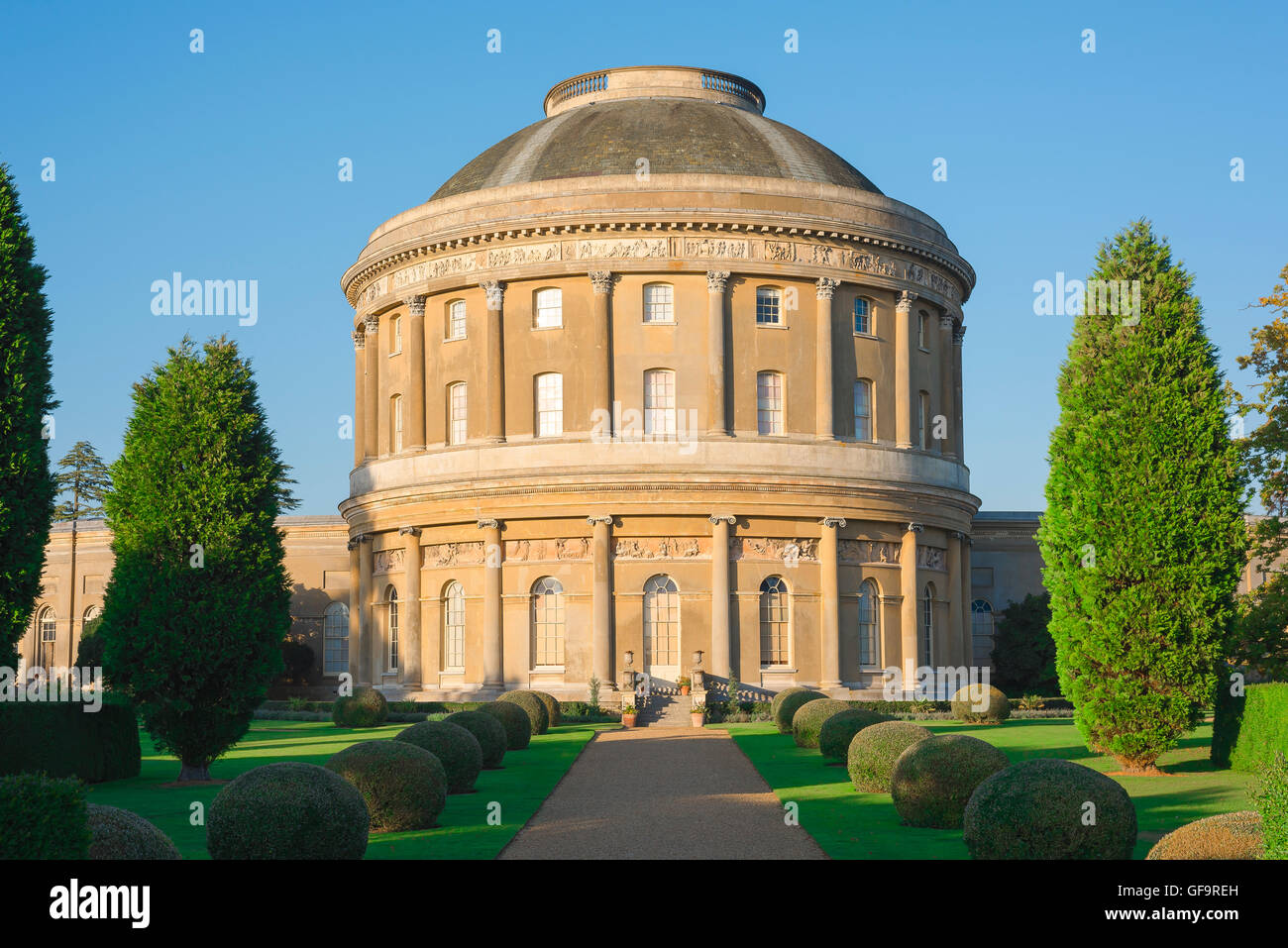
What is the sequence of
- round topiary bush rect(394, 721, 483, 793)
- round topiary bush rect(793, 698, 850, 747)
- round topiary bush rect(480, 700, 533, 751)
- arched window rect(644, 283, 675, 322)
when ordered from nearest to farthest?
round topiary bush rect(394, 721, 483, 793) < round topiary bush rect(793, 698, 850, 747) < round topiary bush rect(480, 700, 533, 751) < arched window rect(644, 283, 675, 322)

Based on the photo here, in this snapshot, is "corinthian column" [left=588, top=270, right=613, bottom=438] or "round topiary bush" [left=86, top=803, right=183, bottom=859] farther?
"corinthian column" [left=588, top=270, right=613, bottom=438]

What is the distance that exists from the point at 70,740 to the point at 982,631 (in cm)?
3770

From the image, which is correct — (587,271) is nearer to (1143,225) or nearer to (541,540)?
(541,540)

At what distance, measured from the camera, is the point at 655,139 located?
148 feet

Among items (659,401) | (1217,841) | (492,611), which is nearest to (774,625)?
(659,401)

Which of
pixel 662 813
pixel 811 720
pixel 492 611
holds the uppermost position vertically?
pixel 492 611

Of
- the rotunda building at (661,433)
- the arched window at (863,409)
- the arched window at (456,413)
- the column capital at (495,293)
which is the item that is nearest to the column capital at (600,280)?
the rotunda building at (661,433)

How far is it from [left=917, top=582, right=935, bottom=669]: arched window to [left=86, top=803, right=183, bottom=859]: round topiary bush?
116ft

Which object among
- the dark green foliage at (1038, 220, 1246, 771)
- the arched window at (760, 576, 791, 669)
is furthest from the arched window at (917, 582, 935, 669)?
the dark green foliage at (1038, 220, 1246, 771)

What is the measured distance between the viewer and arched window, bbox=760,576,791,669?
41.0 metres

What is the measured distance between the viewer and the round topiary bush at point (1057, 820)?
13.1m

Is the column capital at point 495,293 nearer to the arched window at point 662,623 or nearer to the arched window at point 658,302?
the arched window at point 658,302

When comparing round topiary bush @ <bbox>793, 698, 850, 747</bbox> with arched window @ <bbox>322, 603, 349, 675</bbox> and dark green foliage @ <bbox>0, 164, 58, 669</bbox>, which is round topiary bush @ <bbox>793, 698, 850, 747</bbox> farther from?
arched window @ <bbox>322, 603, 349, 675</bbox>

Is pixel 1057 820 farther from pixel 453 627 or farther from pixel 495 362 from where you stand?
pixel 453 627
